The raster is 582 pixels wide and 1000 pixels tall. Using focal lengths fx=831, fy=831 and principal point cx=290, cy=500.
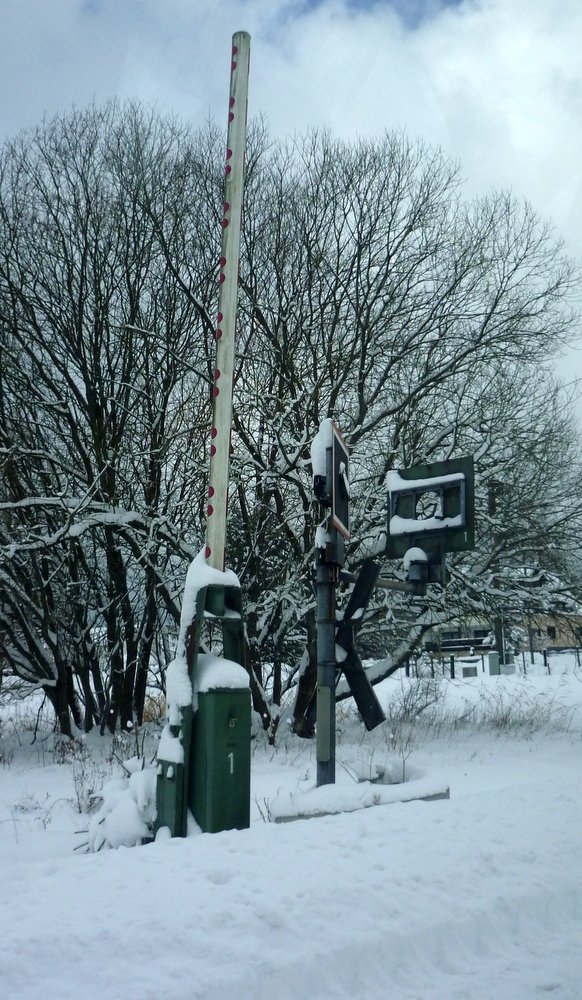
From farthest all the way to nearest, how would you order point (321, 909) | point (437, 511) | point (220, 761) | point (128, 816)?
point (437, 511)
point (128, 816)
point (220, 761)
point (321, 909)

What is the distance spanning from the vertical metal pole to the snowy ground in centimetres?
28

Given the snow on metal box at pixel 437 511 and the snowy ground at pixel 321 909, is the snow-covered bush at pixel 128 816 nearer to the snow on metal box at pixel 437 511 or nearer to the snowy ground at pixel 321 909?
the snowy ground at pixel 321 909

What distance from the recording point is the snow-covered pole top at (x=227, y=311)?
5402mm

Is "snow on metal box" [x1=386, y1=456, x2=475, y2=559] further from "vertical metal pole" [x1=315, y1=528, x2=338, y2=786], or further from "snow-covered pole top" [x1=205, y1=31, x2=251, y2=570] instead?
"snow-covered pole top" [x1=205, y1=31, x2=251, y2=570]

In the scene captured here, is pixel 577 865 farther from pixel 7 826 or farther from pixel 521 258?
pixel 521 258

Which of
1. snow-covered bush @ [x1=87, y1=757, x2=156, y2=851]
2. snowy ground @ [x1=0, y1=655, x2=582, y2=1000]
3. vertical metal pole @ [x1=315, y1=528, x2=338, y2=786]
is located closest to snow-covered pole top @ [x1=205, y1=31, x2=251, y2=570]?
vertical metal pole @ [x1=315, y1=528, x2=338, y2=786]

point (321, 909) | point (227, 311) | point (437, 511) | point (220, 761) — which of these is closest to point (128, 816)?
point (220, 761)

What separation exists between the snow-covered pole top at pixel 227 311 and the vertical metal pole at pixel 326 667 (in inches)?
33.0

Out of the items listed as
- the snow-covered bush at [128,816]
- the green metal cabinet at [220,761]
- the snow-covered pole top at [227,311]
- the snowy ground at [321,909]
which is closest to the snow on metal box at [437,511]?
the snow-covered pole top at [227,311]

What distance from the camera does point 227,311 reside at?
575cm

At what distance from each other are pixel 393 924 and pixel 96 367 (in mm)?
10498

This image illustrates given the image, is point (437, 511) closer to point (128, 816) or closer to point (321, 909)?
point (128, 816)

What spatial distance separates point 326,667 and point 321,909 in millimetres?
2309

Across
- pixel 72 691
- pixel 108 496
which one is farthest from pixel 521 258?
pixel 72 691
